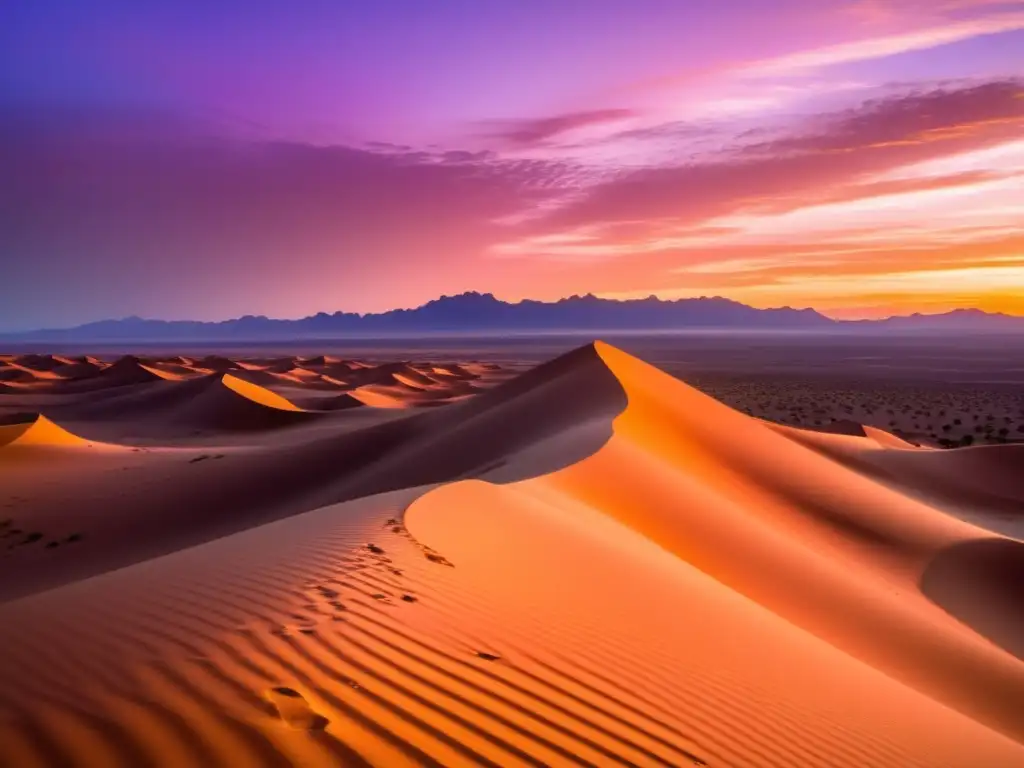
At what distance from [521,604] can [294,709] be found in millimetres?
2054

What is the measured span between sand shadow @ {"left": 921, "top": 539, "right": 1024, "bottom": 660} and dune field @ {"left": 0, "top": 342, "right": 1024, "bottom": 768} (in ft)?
0.17

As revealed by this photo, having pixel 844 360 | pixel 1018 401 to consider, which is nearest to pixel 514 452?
pixel 1018 401

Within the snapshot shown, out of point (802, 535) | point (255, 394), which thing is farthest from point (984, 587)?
point (255, 394)

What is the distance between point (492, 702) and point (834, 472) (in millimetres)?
13646

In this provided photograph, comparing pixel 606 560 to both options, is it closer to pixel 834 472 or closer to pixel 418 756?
pixel 418 756

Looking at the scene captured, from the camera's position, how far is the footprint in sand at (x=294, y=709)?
9.10 feet

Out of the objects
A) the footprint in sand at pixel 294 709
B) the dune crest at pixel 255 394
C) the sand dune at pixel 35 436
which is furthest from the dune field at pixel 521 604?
the dune crest at pixel 255 394

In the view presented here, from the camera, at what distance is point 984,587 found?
10477mm

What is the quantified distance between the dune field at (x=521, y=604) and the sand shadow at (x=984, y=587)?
0.17 feet

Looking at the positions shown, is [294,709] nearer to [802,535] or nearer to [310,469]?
[802,535]

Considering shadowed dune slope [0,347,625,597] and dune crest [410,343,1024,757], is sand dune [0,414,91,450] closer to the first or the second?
shadowed dune slope [0,347,625,597]

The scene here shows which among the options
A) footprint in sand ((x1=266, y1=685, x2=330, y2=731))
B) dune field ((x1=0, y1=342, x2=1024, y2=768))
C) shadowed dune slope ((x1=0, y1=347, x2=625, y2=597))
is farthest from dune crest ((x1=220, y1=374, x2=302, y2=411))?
footprint in sand ((x1=266, y1=685, x2=330, y2=731))

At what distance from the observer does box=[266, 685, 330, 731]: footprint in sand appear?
2.77 m

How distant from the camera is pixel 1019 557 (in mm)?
11078
